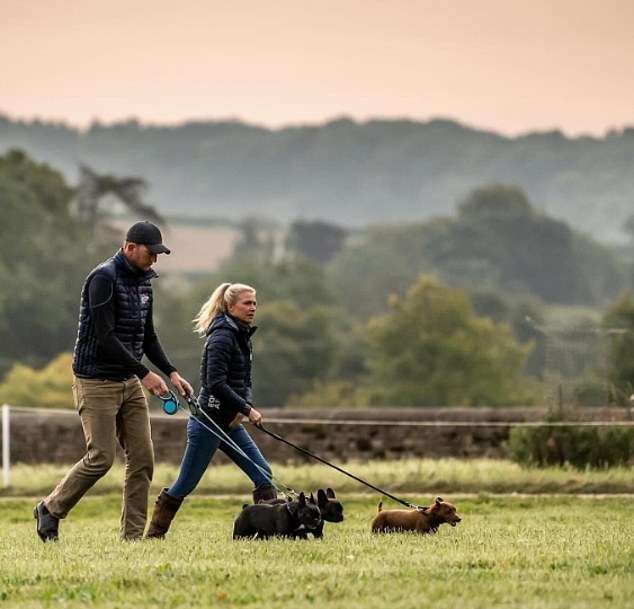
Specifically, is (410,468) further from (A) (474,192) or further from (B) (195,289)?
(A) (474,192)

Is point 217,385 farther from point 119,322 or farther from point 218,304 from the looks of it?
point 119,322

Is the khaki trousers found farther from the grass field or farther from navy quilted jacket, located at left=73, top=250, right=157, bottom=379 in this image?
the grass field

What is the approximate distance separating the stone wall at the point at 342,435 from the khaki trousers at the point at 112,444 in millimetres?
10057

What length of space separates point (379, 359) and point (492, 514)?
7930 centimetres

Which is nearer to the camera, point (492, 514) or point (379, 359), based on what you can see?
point (492, 514)

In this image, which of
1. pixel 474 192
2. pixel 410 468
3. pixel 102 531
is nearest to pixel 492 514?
pixel 102 531

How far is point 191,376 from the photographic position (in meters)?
97.9

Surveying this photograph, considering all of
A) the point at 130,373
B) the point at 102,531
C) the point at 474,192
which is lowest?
the point at 102,531

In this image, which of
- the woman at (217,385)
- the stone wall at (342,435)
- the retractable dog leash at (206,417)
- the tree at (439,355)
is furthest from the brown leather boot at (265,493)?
the tree at (439,355)

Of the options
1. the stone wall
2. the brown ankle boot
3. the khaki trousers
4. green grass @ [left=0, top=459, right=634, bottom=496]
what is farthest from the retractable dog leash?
the stone wall

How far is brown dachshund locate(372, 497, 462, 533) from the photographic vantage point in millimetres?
12992

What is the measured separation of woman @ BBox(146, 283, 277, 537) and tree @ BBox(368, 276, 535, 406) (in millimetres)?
73936

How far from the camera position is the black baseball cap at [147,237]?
12.5m

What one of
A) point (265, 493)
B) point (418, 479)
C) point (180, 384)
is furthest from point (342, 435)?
point (180, 384)
